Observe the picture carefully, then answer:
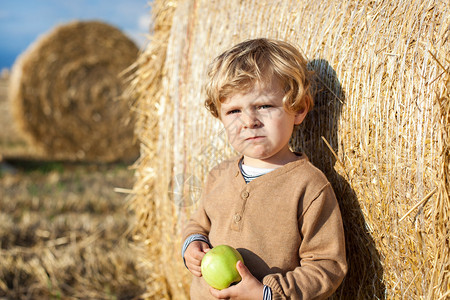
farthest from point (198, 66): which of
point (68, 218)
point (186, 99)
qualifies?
point (68, 218)

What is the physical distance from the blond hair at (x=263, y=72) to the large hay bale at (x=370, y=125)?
0.17 meters

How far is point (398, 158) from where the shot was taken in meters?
1.57

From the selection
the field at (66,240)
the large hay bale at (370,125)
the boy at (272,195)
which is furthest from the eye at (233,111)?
the field at (66,240)

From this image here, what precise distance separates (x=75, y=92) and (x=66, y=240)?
157 inches

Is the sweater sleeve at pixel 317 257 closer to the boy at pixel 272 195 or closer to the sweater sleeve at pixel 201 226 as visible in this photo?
the boy at pixel 272 195

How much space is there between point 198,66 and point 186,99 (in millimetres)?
167

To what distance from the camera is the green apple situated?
154 cm

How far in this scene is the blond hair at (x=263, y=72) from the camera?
1645 millimetres

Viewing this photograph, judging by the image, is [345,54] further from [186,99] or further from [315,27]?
[186,99]

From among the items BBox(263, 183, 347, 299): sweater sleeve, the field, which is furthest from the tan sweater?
the field

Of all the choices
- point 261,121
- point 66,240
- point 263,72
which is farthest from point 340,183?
point 66,240

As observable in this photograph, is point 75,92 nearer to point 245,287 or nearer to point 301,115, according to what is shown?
point 301,115

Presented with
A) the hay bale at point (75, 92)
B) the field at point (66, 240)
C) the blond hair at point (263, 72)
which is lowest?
the field at point (66, 240)

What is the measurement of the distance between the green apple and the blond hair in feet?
1.67
